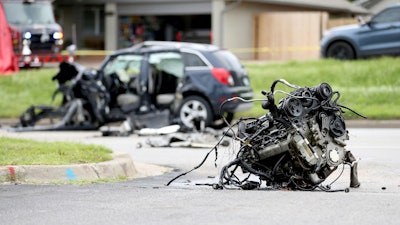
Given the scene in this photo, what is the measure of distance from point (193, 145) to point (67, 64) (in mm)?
4861

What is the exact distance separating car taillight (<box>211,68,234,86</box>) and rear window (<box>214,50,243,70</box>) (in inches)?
8.5

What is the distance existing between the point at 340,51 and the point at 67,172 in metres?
18.2

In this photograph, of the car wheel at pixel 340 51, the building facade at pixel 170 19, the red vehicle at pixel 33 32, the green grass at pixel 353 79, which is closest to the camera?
the green grass at pixel 353 79

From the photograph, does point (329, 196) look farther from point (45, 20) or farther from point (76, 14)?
point (76, 14)

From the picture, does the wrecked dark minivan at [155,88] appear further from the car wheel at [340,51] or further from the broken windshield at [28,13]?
the broken windshield at [28,13]

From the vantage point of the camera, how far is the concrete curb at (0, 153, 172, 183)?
11.8m

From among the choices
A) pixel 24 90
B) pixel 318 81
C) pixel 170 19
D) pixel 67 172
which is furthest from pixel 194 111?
pixel 170 19

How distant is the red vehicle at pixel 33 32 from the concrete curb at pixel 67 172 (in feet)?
64.5

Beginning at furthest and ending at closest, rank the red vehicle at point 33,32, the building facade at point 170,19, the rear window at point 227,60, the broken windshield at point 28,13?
the building facade at point 170,19 → the broken windshield at point 28,13 → the red vehicle at point 33,32 → the rear window at point 227,60

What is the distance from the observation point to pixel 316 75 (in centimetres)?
2634

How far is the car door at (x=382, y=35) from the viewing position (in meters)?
28.1

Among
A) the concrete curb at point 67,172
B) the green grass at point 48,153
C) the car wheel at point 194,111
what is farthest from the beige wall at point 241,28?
the concrete curb at point 67,172

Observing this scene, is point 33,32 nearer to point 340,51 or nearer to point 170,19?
point 340,51

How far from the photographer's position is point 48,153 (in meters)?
13.1
